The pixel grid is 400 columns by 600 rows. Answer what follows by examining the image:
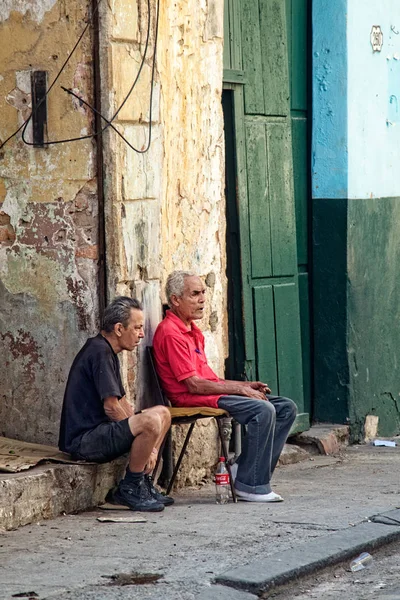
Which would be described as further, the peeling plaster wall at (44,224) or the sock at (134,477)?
the peeling plaster wall at (44,224)

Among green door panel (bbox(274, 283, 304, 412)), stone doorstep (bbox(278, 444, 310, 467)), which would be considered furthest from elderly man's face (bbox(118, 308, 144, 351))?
stone doorstep (bbox(278, 444, 310, 467))

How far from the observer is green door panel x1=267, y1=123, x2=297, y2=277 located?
31.9 ft

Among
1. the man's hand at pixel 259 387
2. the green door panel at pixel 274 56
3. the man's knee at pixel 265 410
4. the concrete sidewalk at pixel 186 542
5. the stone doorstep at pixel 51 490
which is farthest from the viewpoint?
the green door panel at pixel 274 56

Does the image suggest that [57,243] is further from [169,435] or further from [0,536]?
[0,536]

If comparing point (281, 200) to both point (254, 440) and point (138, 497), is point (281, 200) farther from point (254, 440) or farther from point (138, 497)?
point (138, 497)

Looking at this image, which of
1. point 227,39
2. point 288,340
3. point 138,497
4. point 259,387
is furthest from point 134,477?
point 227,39

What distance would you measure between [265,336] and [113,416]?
2.36m

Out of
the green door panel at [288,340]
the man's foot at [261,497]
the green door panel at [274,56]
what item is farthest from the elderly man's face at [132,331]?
the green door panel at [274,56]

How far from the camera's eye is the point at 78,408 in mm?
7496

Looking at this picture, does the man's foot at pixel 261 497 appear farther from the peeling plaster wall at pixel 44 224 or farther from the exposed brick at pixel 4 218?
the exposed brick at pixel 4 218

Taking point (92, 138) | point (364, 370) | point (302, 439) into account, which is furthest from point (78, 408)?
point (364, 370)

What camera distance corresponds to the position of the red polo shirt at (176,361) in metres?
7.91

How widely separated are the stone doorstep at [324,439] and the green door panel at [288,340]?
11.6 inches

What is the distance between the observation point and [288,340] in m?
9.87
